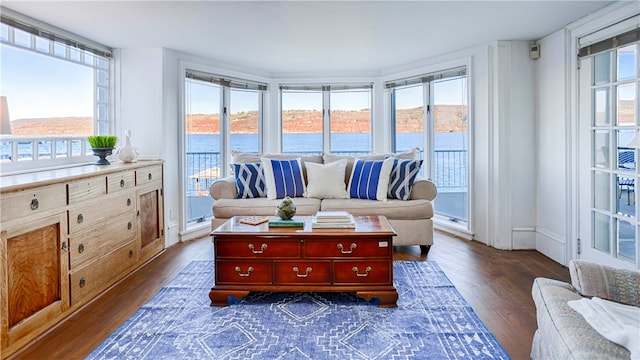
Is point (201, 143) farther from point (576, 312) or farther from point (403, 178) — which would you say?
point (576, 312)

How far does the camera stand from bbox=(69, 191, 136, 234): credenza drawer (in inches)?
106

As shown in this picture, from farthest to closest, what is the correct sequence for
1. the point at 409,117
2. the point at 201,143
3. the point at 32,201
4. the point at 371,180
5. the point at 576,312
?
the point at 409,117, the point at 201,143, the point at 371,180, the point at 32,201, the point at 576,312

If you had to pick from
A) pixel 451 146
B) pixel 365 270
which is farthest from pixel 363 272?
pixel 451 146

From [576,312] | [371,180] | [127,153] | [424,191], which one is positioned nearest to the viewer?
[576,312]

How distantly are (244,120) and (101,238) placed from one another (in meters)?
2.96

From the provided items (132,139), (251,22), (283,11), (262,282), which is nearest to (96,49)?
(132,139)

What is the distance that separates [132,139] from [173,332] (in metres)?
2.67

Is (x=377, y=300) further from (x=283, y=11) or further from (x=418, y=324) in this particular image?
(x=283, y=11)

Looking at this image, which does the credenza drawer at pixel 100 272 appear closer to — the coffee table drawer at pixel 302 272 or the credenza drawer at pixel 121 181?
the credenza drawer at pixel 121 181

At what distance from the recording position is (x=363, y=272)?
2793 mm

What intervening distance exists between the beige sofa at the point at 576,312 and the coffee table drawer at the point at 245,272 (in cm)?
164

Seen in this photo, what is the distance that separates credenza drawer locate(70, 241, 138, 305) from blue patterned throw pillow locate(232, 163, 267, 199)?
4.02 ft

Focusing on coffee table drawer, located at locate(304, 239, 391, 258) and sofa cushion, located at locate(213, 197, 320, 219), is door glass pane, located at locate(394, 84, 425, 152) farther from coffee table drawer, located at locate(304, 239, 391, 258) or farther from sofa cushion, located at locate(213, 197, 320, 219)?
coffee table drawer, located at locate(304, 239, 391, 258)

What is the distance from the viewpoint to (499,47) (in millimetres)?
4254
